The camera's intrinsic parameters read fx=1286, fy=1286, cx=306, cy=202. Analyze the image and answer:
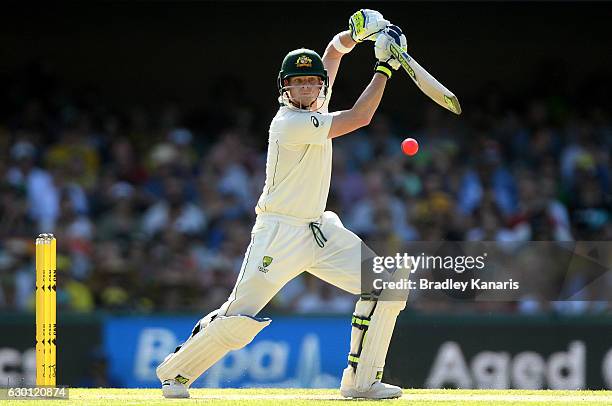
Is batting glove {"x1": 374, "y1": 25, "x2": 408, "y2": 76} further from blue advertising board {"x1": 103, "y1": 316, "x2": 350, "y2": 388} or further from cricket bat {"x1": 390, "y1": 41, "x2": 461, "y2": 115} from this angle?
blue advertising board {"x1": 103, "y1": 316, "x2": 350, "y2": 388}

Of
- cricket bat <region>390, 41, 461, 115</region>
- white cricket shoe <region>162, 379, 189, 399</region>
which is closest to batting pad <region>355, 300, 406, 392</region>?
white cricket shoe <region>162, 379, 189, 399</region>

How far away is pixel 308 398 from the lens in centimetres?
721

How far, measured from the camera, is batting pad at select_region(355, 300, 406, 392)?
7.10 metres

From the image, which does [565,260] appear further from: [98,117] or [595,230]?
[98,117]

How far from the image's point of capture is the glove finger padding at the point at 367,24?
23.7ft

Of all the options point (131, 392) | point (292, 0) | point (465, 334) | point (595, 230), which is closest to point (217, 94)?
point (292, 0)

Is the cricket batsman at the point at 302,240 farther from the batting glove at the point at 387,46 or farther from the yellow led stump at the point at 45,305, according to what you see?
the yellow led stump at the point at 45,305

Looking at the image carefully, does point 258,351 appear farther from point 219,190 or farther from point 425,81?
point 425,81

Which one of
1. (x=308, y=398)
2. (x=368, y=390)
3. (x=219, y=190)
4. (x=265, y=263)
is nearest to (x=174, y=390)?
(x=308, y=398)

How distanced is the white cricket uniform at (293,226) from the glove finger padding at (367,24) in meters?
0.59

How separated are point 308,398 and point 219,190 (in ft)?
17.2

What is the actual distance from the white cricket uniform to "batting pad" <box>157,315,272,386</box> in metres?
0.09

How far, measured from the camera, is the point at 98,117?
13.4 metres

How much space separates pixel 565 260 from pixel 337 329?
1.81 meters
